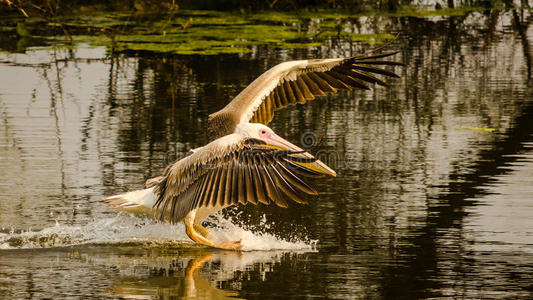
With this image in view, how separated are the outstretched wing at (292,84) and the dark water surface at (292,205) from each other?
624 mm

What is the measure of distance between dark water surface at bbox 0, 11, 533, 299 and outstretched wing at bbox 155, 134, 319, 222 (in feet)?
1.06

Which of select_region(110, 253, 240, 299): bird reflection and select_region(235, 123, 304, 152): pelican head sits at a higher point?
select_region(235, 123, 304, 152): pelican head

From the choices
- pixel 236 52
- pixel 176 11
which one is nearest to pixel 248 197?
pixel 236 52

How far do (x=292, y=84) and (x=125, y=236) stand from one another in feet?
6.31

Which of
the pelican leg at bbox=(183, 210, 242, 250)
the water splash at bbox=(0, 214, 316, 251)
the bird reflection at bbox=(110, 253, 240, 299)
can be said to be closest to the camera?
the bird reflection at bbox=(110, 253, 240, 299)

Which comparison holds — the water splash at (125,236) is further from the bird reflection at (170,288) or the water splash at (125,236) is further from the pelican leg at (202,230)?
the bird reflection at (170,288)

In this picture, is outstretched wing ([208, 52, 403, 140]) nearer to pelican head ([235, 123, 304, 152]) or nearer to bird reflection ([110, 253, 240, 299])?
pelican head ([235, 123, 304, 152])

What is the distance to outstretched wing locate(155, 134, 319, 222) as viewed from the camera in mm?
5062

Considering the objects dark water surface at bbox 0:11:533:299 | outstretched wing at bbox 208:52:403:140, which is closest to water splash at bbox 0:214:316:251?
dark water surface at bbox 0:11:533:299

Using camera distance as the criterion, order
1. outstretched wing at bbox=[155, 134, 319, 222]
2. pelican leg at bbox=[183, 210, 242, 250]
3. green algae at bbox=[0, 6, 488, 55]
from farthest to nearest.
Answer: green algae at bbox=[0, 6, 488, 55] < pelican leg at bbox=[183, 210, 242, 250] < outstretched wing at bbox=[155, 134, 319, 222]

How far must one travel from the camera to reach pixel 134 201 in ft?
19.6

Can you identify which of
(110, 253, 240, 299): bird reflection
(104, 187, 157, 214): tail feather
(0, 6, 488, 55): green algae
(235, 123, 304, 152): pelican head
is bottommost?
(110, 253, 240, 299): bird reflection

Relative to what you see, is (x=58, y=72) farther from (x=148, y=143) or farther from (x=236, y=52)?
(x=148, y=143)

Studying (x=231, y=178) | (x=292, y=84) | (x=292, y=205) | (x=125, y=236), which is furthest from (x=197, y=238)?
(x=292, y=84)
